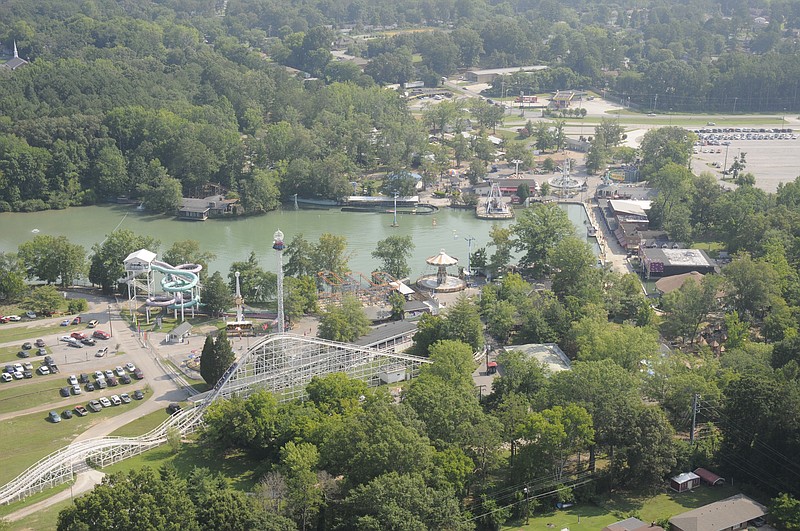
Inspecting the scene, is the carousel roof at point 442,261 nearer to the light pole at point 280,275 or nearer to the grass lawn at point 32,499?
the light pole at point 280,275

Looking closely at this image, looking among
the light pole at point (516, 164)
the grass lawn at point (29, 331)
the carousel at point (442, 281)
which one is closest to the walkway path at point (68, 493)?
the grass lawn at point (29, 331)

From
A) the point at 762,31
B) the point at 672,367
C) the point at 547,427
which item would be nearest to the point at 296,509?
the point at 547,427

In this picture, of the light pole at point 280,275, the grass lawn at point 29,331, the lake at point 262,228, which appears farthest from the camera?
the lake at point 262,228

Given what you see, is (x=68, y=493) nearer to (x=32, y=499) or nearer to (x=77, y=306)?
(x=32, y=499)

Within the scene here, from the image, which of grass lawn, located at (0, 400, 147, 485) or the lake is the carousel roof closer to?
the lake

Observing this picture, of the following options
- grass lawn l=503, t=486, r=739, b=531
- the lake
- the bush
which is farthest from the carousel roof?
grass lawn l=503, t=486, r=739, b=531

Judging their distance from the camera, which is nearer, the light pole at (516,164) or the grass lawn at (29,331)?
the grass lawn at (29,331)

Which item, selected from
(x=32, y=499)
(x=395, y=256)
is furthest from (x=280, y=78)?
(x=32, y=499)
